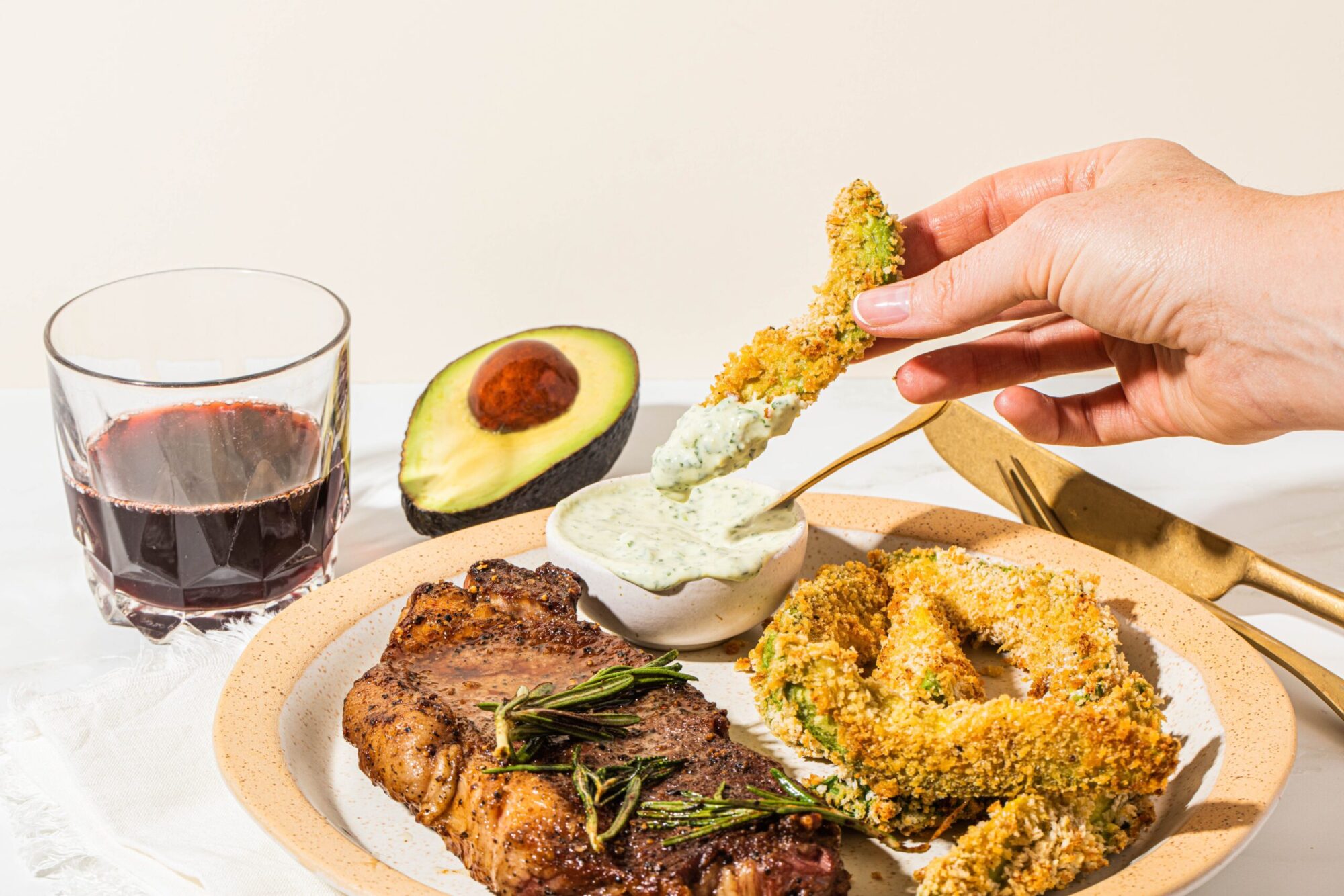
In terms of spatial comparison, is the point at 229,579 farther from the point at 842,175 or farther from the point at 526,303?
the point at 842,175

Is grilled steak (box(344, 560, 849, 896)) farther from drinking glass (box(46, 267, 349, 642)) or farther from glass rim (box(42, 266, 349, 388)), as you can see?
glass rim (box(42, 266, 349, 388))

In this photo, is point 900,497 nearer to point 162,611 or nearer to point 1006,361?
point 1006,361

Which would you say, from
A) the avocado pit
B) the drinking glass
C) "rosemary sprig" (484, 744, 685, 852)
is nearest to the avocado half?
the avocado pit

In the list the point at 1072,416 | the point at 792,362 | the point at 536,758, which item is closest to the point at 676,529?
the point at 792,362

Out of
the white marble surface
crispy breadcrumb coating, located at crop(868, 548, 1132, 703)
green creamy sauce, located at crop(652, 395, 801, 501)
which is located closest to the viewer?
the white marble surface

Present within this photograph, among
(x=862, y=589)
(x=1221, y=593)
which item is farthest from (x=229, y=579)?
(x=1221, y=593)

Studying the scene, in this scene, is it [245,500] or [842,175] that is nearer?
[245,500]

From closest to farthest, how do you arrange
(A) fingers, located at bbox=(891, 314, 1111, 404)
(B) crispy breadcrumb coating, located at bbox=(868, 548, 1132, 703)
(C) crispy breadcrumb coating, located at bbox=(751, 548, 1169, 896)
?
(C) crispy breadcrumb coating, located at bbox=(751, 548, 1169, 896), (B) crispy breadcrumb coating, located at bbox=(868, 548, 1132, 703), (A) fingers, located at bbox=(891, 314, 1111, 404)
